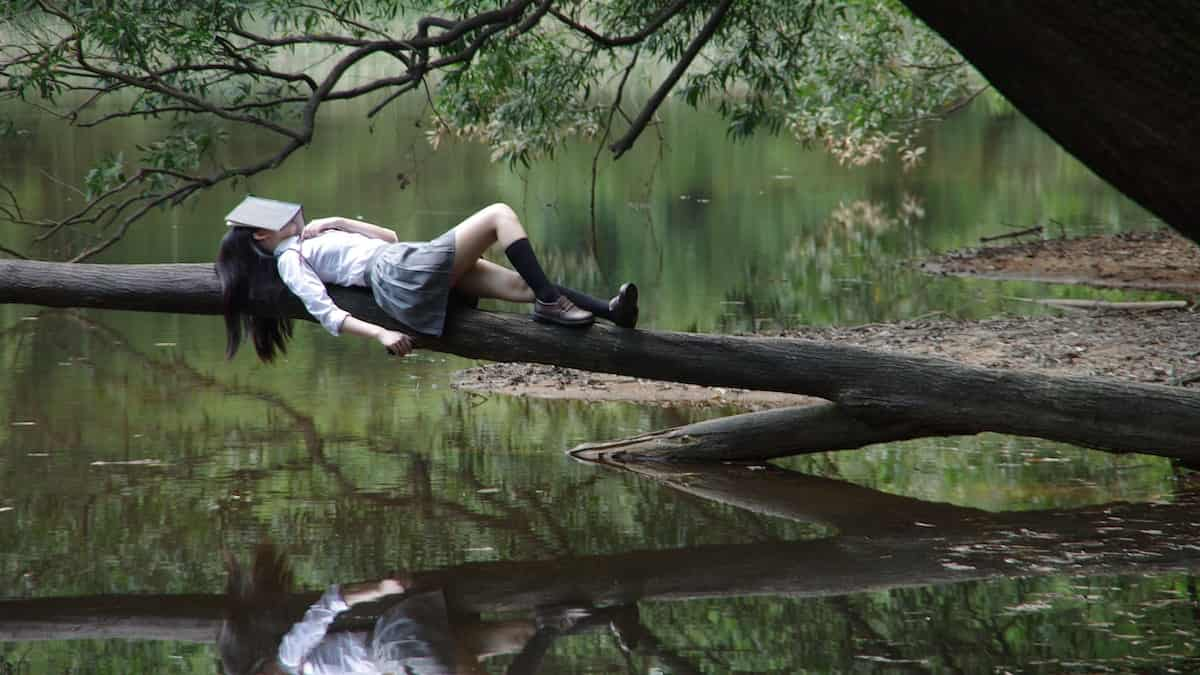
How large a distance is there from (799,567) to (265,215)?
2.99 metres

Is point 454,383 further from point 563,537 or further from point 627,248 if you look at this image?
point 627,248

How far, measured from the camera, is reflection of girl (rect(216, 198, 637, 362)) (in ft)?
22.3

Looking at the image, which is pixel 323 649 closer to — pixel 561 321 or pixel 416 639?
pixel 416 639

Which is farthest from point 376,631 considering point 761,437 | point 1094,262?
point 1094,262

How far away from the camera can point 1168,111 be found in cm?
250

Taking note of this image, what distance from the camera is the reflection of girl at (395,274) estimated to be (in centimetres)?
680

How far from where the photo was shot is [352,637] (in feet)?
17.8

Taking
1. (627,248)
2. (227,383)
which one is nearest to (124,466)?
(227,383)

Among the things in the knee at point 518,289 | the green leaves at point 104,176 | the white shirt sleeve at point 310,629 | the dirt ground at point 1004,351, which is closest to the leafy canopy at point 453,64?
the green leaves at point 104,176

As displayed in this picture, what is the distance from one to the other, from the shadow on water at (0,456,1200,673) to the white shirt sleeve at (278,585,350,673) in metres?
0.10

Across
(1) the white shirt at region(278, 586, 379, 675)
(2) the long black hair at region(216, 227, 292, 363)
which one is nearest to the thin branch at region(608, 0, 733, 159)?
(2) the long black hair at region(216, 227, 292, 363)

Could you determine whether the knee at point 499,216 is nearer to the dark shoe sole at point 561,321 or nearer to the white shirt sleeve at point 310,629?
the dark shoe sole at point 561,321

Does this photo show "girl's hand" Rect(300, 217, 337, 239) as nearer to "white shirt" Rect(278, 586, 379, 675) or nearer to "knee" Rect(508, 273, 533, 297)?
"knee" Rect(508, 273, 533, 297)

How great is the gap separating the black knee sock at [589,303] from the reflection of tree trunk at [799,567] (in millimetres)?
1178
